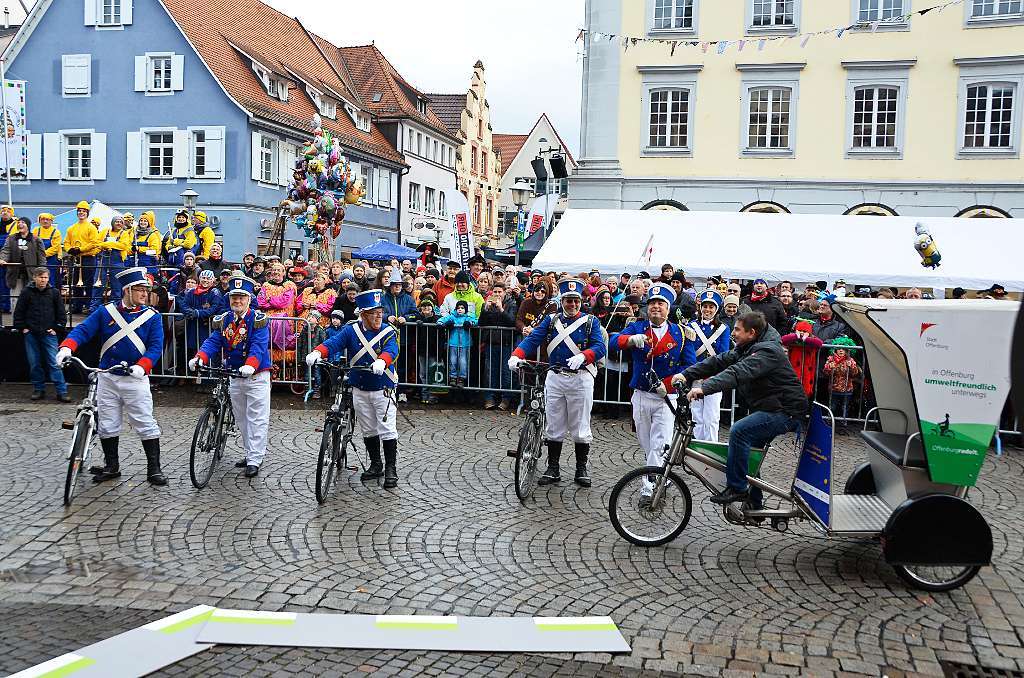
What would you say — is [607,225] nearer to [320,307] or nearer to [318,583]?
[320,307]

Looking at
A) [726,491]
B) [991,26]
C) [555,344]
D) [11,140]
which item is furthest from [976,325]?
[991,26]

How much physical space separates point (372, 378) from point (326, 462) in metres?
0.96

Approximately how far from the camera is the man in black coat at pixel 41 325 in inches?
515

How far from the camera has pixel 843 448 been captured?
36.1 ft

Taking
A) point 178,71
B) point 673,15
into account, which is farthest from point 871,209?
point 178,71

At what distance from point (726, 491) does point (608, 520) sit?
1.20 m

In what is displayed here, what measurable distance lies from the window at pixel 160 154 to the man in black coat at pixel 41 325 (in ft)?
79.7

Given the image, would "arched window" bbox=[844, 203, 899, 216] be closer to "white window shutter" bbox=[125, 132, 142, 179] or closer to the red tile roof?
the red tile roof

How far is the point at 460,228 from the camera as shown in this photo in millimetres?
22578

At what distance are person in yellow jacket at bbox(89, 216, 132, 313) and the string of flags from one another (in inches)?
621

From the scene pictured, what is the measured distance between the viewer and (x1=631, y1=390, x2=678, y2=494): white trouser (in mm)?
8289

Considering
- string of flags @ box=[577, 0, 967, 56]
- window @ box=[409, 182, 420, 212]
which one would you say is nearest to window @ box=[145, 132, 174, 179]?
string of flags @ box=[577, 0, 967, 56]

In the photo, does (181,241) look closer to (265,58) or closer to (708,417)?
(708,417)

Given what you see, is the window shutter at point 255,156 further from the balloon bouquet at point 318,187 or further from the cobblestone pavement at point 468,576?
the cobblestone pavement at point 468,576
